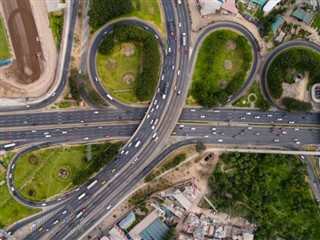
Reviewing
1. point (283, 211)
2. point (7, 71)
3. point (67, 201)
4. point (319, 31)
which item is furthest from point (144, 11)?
point (283, 211)

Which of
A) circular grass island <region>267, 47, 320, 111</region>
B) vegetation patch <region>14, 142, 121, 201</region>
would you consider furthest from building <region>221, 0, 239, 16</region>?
vegetation patch <region>14, 142, 121, 201</region>

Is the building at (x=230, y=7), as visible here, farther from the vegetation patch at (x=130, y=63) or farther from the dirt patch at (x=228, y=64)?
the vegetation patch at (x=130, y=63)

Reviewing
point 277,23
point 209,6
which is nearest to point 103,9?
point 209,6

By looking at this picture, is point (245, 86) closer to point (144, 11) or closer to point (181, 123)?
point (181, 123)

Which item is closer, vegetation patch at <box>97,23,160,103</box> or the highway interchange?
vegetation patch at <box>97,23,160,103</box>

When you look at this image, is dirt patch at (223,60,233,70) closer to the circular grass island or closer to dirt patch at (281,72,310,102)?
the circular grass island

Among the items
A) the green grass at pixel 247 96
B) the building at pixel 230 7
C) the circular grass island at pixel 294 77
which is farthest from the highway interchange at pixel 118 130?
the circular grass island at pixel 294 77
